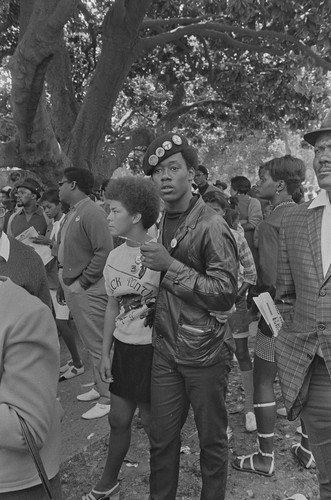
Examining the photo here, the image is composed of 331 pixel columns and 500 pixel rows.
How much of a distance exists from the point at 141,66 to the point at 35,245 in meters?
7.43

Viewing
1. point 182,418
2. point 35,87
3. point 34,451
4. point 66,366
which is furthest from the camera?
point 35,87

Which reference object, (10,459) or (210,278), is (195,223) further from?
(10,459)

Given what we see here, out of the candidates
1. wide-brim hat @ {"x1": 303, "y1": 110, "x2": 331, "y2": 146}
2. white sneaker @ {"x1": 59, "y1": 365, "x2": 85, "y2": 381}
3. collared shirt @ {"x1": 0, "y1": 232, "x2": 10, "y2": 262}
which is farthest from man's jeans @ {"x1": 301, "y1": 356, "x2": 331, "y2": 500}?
white sneaker @ {"x1": 59, "y1": 365, "x2": 85, "y2": 381}

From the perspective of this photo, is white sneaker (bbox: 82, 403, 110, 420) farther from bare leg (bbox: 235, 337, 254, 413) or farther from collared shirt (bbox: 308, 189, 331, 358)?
collared shirt (bbox: 308, 189, 331, 358)

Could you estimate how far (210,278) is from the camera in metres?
2.34

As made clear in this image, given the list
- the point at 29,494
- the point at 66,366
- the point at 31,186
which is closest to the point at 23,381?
the point at 29,494

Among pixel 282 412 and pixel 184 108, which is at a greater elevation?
pixel 184 108

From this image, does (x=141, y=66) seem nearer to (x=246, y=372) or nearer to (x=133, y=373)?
(x=246, y=372)

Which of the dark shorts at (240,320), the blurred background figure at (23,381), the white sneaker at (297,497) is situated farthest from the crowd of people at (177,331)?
the dark shorts at (240,320)

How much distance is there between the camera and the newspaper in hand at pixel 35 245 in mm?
5375

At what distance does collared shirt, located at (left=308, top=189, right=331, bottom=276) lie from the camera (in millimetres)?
2117

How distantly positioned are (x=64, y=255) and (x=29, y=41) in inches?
114

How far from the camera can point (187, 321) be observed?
2.42 m

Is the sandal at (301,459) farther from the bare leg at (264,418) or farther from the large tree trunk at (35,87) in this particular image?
the large tree trunk at (35,87)
